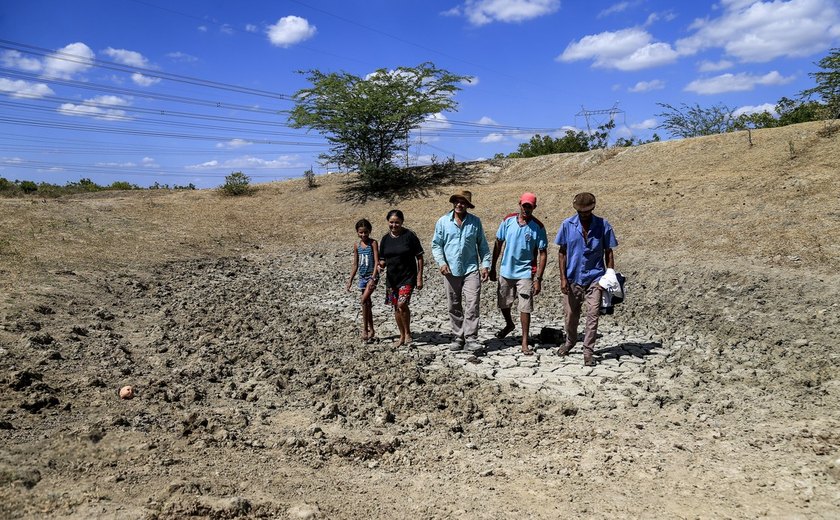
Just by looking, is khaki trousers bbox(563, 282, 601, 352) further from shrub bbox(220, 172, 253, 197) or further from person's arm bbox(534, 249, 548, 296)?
shrub bbox(220, 172, 253, 197)

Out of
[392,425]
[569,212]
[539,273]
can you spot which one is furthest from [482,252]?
[569,212]

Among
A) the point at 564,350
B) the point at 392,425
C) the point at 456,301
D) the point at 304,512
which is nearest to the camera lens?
the point at 304,512

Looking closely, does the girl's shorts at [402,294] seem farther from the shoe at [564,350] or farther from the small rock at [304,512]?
the small rock at [304,512]

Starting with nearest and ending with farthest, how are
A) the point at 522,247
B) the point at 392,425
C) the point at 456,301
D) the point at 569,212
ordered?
the point at 392,425 < the point at 522,247 < the point at 456,301 < the point at 569,212

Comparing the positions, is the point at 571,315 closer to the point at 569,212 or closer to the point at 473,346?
the point at 473,346

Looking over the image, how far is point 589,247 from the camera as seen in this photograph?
5898 mm

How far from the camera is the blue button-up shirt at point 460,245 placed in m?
6.43

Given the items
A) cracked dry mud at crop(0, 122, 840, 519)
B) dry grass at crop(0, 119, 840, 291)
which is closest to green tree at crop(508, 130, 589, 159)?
dry grass at crop(0, 119, 840, 291)

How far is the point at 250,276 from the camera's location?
12852mm

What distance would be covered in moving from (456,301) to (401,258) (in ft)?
2.56

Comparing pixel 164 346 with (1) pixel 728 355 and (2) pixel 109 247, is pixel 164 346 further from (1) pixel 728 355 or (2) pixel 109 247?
(2) pixel 109 247

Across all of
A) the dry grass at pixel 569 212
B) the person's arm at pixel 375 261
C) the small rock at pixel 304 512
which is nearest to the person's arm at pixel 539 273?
the person's arm at pixel 375 261

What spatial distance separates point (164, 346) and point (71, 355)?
0.96m

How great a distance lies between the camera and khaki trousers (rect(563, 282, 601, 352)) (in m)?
5.91
